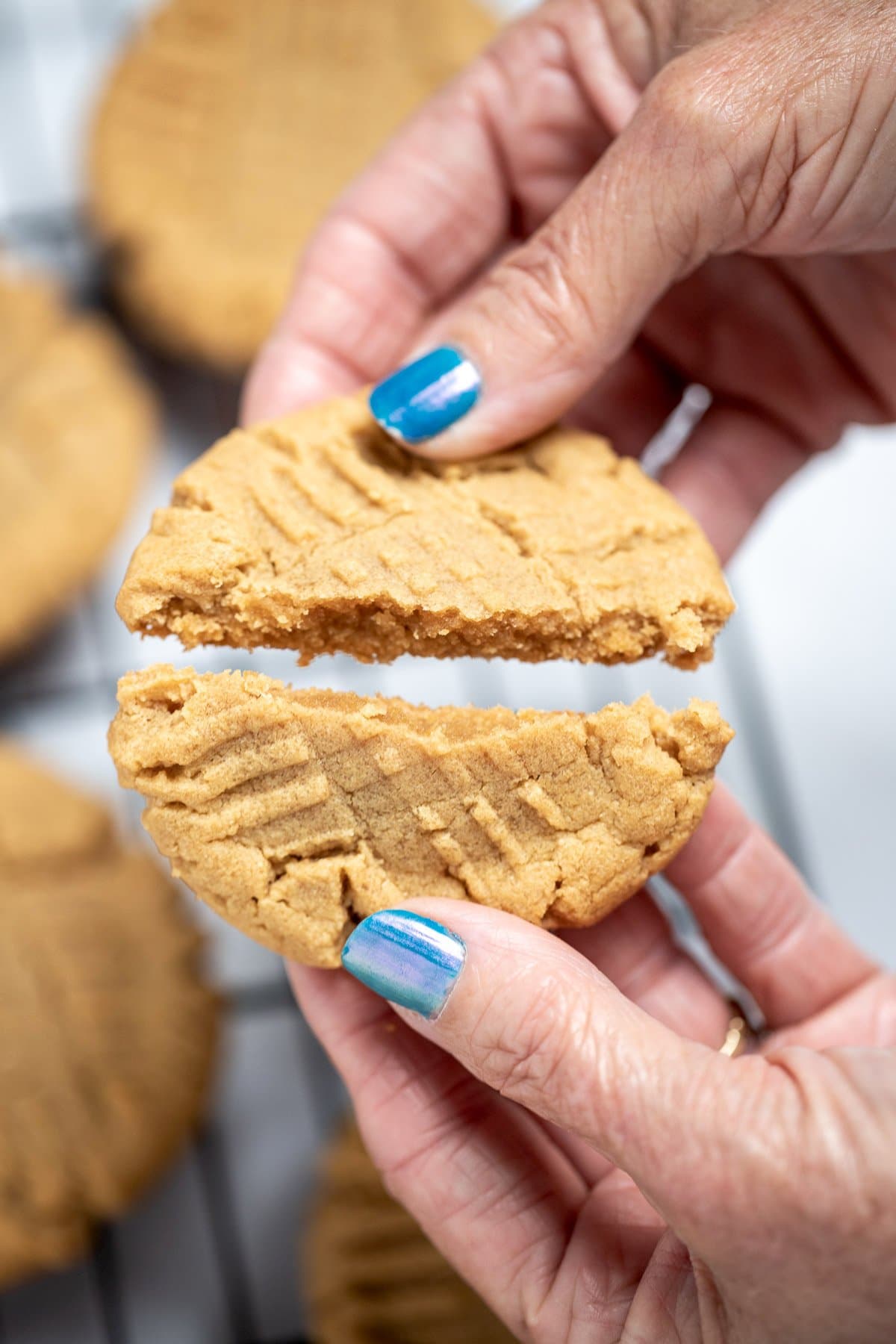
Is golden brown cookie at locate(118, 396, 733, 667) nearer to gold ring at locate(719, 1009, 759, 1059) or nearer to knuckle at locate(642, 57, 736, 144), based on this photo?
knuckle at locate(642, 57, 736, 144)

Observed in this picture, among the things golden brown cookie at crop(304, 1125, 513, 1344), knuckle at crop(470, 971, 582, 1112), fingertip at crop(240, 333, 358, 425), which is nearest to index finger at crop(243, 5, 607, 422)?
fingertip at crop(240, 333, 358, 425)

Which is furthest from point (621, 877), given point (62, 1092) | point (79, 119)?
point (79, 119)

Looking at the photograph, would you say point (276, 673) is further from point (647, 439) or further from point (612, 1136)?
point (612, 1136)

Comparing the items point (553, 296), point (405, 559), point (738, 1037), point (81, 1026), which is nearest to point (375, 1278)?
point (81, 1026)

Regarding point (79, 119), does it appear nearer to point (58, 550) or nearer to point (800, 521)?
point (58, 550)

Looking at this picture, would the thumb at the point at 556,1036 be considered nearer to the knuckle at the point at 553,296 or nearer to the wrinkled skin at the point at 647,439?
the wrinkled skin at the point at 647,439

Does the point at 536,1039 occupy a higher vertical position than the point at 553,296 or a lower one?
lower

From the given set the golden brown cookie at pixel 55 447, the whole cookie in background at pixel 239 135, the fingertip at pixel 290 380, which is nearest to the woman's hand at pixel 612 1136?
the fingertip at pixel 290 380
